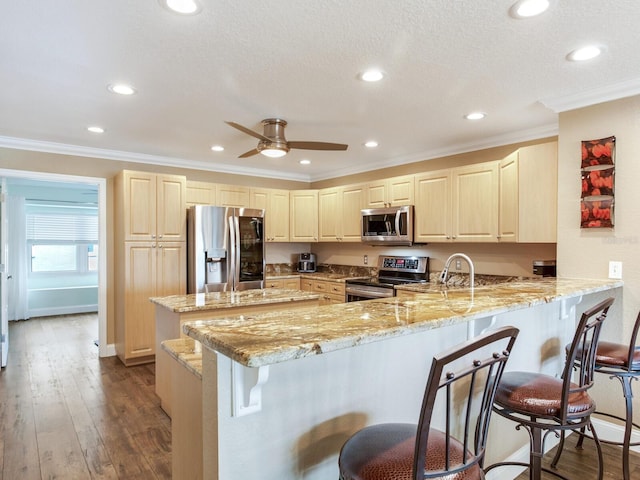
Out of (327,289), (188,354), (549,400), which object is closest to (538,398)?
(549,400)

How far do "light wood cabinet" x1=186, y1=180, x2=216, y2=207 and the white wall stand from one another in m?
3.81

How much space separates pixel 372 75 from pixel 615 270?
6.75 feet

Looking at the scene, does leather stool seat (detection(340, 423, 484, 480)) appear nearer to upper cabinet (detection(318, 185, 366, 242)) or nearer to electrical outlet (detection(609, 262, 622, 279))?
electrical outlet (detection(609, 262, 622, 279))

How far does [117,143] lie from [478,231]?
12.6 feet

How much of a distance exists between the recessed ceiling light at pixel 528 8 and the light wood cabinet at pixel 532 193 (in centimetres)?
151

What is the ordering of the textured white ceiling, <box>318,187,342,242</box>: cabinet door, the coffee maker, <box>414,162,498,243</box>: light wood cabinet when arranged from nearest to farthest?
the textured white ceiling, <box>414,162,498,243</box>: light wood cabinet, <box>318,187,342,242</box>: cabinet door, the coffee maker

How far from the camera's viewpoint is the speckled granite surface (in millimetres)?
1518

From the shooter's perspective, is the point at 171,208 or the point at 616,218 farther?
the point at 171,208

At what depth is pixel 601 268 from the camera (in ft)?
8.77

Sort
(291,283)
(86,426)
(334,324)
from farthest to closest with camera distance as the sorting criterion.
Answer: (291,283)
(86,426)
(334,324)

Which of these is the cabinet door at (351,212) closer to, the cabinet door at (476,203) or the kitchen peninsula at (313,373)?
the cabinet door at (476,203)

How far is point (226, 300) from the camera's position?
3014mm

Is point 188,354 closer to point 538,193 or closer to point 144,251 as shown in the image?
point 538,193

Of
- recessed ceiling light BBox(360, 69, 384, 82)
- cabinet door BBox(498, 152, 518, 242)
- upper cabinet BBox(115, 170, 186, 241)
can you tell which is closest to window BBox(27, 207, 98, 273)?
upper cabinet BBox(115, 170, 186, 241)
